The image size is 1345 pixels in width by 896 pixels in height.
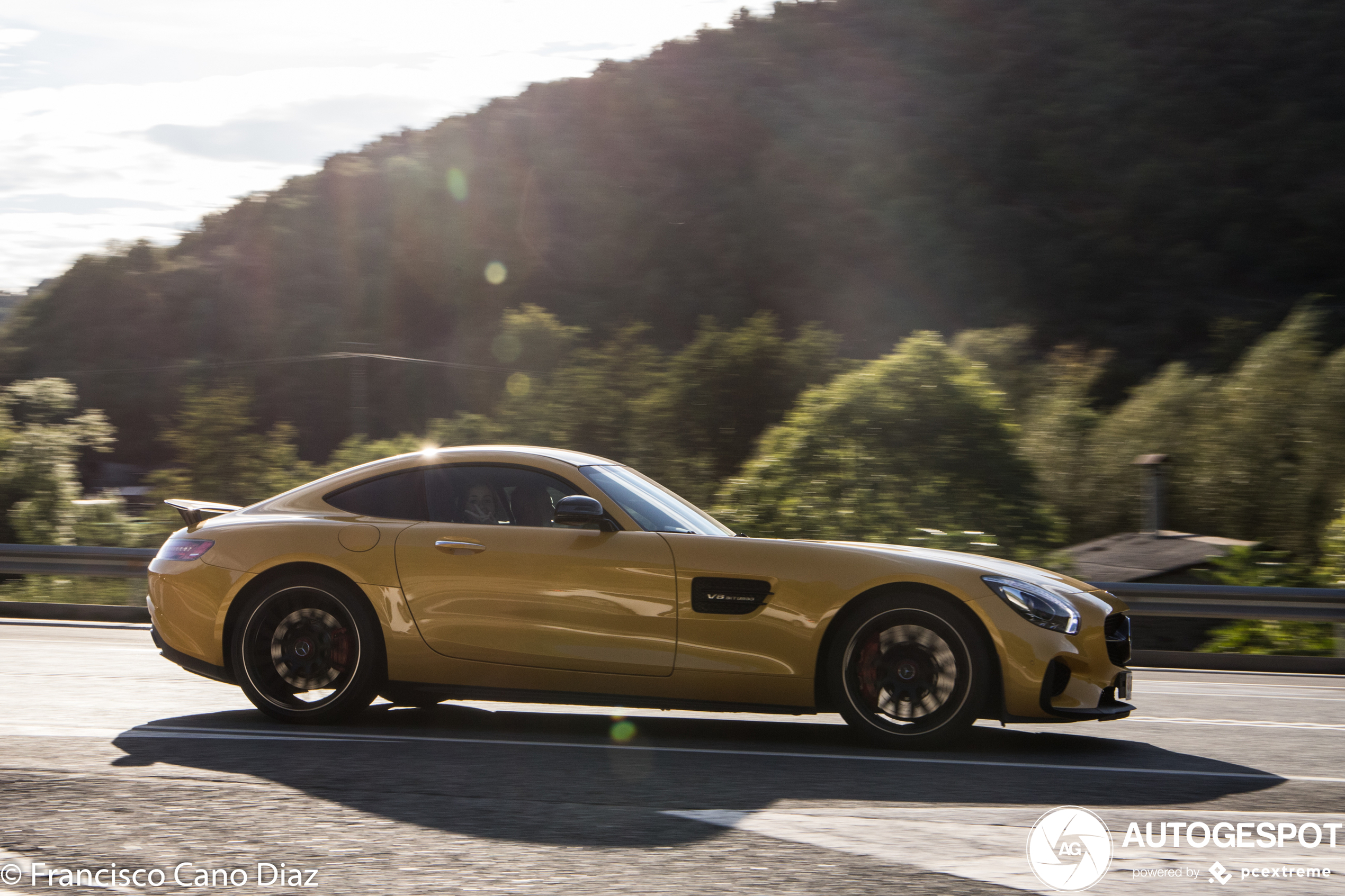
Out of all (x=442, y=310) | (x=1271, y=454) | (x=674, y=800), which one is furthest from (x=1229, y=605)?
(x=442, y=310)

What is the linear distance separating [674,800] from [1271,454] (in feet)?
74.3

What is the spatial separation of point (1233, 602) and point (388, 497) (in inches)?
280

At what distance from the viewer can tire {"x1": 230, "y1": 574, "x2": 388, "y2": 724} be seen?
6.33 metres

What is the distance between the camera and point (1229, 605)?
1069cm

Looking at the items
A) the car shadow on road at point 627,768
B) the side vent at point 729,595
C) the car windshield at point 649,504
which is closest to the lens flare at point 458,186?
the car windshield at point 649,504

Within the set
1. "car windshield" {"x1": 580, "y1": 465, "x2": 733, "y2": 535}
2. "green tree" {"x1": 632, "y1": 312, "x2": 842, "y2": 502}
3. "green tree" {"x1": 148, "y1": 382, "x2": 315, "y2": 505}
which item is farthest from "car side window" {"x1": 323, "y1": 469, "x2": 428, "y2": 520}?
"green tree" {"x1": 148, "y1": 382, "x2": 315, "y2": 505}

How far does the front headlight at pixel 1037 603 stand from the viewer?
19.0 feet

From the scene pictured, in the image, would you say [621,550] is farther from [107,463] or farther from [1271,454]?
[107,463]

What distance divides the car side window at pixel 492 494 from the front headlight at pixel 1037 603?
1942 mm

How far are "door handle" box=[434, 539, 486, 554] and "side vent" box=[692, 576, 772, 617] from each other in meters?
1.02

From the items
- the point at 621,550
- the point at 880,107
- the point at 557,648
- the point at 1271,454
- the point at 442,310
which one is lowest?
the point at 557,648

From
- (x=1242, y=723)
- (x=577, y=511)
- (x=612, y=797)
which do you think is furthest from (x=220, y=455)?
(x=612, y=797)

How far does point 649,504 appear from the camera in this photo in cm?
651

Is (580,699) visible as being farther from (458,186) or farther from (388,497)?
(458,186)
